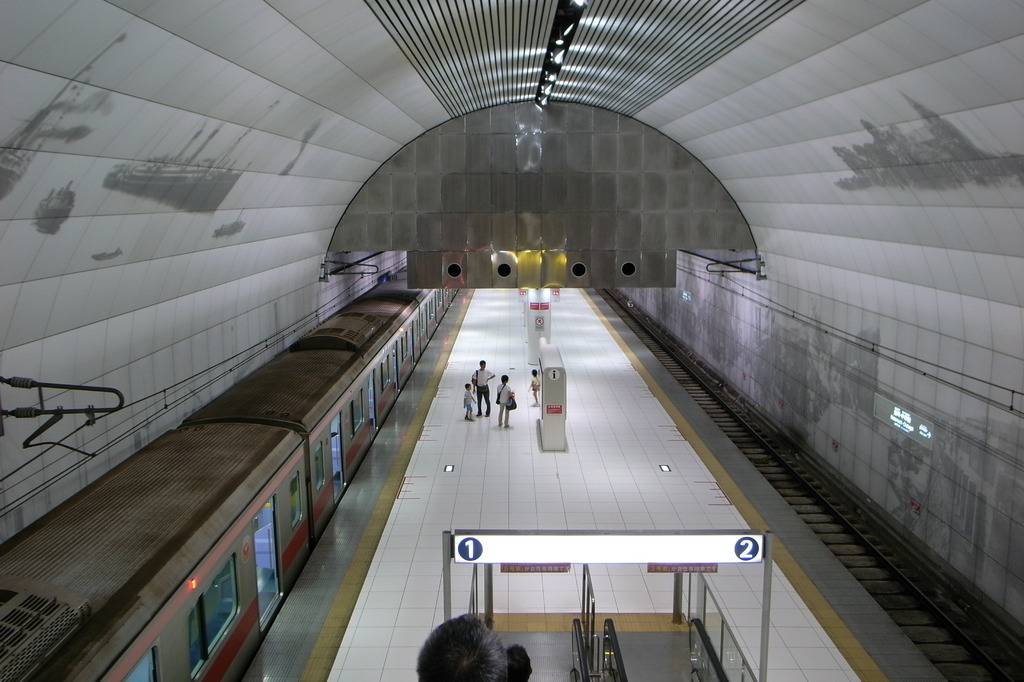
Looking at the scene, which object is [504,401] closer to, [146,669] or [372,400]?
[372,400]

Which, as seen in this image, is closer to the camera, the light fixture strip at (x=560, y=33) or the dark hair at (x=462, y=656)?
the dark hair at (x=462, y=656)

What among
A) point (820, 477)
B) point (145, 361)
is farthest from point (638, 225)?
point (145, 361)

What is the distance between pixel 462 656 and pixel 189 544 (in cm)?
420

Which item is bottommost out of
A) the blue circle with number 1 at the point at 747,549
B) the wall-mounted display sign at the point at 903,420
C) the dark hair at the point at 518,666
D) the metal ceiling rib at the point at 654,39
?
the wall-mounted display sign at the point at 903,420

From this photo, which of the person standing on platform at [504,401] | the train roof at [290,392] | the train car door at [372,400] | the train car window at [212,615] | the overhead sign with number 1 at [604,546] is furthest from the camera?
the person standing on platform at [504,401]

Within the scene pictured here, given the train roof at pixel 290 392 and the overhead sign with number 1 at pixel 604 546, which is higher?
the train roof at pixel 290 392

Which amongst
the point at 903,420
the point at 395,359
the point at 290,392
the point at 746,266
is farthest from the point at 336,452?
the point at 746,266

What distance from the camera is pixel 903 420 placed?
35.0 ft

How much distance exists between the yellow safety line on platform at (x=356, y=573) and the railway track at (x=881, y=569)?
5.63 meters

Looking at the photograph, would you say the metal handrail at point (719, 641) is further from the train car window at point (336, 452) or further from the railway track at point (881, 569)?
the train car window at point (336, 452)

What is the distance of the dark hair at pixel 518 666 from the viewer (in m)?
3.27

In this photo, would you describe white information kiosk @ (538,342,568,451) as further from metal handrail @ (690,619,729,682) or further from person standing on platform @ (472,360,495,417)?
metal handrail @ (690,619,729,682)

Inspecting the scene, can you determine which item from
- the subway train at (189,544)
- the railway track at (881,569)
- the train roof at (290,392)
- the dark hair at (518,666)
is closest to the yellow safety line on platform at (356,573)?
the subway train at (189,544)

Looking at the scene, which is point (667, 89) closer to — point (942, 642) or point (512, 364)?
point (942, 642)
